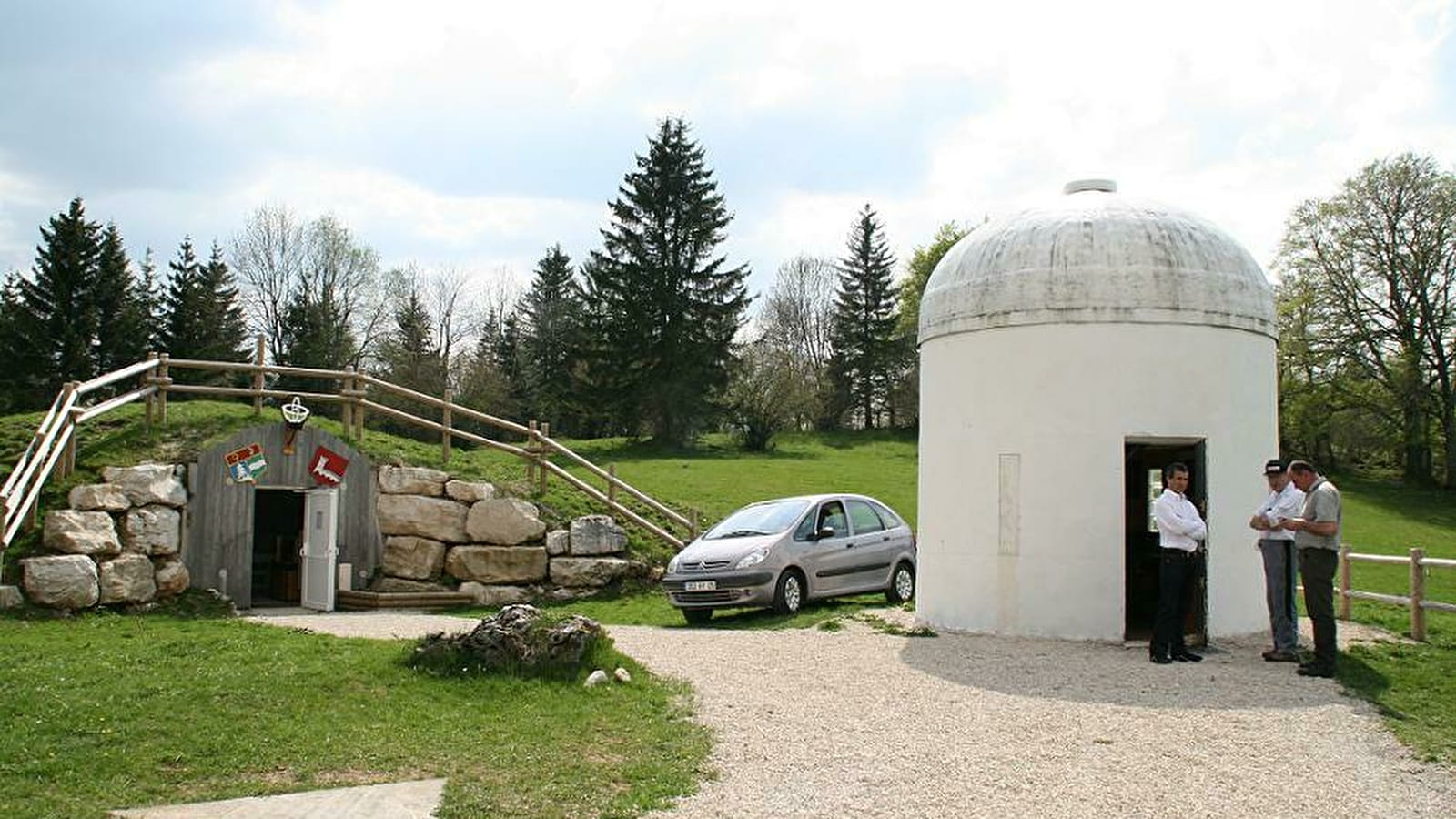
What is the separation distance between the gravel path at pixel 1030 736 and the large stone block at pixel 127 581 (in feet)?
23.9

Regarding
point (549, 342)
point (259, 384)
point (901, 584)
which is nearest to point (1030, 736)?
point (901, 584)

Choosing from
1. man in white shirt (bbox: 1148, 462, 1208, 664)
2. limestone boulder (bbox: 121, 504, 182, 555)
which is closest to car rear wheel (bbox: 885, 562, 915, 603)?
man in white shirt (bbox: 1148, 462, 1208, 664)

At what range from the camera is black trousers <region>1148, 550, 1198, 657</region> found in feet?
34.4

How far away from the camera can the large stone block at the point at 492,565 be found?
56.6 ft

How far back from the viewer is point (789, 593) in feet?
45.5

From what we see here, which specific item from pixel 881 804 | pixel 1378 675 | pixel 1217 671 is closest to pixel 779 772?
pixel 881 804

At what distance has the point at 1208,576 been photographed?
11.8 metres

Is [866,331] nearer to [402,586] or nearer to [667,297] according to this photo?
[667,297]

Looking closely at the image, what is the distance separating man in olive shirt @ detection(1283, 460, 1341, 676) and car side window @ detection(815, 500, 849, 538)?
5.82 metres

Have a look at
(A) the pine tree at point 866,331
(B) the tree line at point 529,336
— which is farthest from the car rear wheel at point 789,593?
(A) the pine tree at point 866,331

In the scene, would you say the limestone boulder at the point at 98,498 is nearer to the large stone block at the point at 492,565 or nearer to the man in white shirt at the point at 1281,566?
the large stone block at the point at 492,565

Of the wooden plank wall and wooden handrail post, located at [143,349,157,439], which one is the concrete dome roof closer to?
the wooden plank wall

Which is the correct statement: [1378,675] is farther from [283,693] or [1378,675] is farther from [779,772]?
[283,693]

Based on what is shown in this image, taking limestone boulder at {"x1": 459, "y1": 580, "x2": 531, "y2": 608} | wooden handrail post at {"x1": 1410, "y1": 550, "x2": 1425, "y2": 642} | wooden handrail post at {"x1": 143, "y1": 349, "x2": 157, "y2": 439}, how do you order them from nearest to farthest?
wooden handrail post at {"x1": 1410, "y1": 550, "x2": 1425, "y2": 642} < wooden handrail post at {"x1": 143, "y1": 349, "x2": 157, "y2": 439} < limestone boulder at {"x1": 459, "y1": 580, "x2": 531, "y2": 608}
